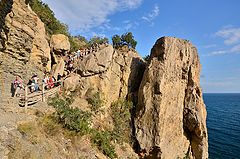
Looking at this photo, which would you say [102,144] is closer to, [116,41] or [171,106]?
[171,106]

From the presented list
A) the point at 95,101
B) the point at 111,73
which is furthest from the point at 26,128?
the point at 111,73

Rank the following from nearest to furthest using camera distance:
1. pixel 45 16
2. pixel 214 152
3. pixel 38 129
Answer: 1. pixel 38 129
2. pixel 45 16
3. pixel 214 152

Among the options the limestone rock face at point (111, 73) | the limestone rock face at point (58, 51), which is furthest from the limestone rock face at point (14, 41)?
the limestone rock face at point (111, 73)

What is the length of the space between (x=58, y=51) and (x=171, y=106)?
1665 cm

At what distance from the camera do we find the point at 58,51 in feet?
54.0

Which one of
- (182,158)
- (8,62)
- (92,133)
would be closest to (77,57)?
(8,62)

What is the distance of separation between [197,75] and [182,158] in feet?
35.8

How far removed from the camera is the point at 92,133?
10.2 meters

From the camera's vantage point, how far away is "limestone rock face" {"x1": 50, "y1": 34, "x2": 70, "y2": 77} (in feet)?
51.2

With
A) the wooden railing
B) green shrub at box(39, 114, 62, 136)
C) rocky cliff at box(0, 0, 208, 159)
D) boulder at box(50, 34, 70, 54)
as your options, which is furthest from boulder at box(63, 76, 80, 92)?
green shrub at box(39, 114, 62, 136)

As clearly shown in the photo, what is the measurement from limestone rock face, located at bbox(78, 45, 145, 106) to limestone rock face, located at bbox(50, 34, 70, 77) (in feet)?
8.95

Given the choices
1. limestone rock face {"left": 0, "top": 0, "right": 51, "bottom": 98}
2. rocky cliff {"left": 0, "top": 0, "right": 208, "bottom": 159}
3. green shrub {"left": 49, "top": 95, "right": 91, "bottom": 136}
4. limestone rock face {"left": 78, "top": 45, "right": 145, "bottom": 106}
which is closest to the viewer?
limestone rock face {"left": 0, "top": 0, "right": 51, "bottom": 98}

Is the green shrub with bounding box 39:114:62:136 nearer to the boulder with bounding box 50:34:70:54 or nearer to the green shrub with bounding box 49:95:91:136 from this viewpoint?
the green shrub with bounding box 49:95:91:136

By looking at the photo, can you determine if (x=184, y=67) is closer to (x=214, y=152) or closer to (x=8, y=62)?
(x=8, y=62)
